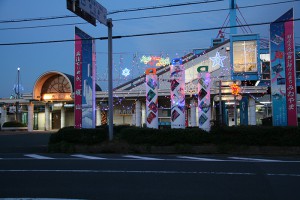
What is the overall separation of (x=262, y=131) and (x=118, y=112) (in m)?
28.2

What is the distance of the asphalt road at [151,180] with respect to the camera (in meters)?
7.68

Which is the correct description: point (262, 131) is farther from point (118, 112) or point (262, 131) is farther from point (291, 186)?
point (118, 112)

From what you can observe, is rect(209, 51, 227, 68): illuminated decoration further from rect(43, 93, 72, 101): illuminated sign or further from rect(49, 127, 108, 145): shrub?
rect(49, 127, 108, 145): shrub

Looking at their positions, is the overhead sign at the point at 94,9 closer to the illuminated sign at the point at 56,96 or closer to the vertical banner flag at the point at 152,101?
the vertical banner flag at the point at 152,101

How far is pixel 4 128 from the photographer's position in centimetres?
4462

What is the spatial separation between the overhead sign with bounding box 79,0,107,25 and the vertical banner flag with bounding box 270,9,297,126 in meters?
12.3

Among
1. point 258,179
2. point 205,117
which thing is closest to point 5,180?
point 258,179

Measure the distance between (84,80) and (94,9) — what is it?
756cm

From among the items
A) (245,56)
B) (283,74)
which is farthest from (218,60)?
(283,74)

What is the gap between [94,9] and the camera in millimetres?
16781

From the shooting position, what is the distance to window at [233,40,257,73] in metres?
40.3

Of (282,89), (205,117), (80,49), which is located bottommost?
(205,117)

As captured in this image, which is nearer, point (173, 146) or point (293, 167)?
point (293, 167)

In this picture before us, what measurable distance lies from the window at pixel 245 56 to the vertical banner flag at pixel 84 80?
21.7 m
